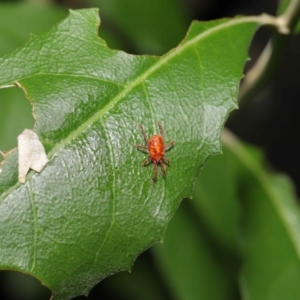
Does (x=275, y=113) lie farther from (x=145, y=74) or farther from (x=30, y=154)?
(x=30, y=154)

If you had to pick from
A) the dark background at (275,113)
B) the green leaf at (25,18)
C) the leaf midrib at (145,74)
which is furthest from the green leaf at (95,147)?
the dark background at (275,113)

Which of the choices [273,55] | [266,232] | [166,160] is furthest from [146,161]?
[266,232]

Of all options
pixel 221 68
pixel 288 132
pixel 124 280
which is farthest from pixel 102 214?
pixel 288 132

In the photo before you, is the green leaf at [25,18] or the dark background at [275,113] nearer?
the green leaf at [25,18]

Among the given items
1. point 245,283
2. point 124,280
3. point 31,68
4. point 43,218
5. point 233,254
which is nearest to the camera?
point 43,218

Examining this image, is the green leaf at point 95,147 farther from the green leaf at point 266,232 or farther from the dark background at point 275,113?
the dark background at point 275,113

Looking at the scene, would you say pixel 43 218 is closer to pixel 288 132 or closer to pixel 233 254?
pixel 233 254

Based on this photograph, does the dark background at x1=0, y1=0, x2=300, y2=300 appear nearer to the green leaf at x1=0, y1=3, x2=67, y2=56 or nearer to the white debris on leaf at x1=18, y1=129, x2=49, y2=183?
the green leaf at x1=0, y1=3, x2=67, y2=56

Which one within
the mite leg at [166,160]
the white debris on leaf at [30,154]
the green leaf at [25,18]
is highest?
the white debris on leaf at [30,154]
